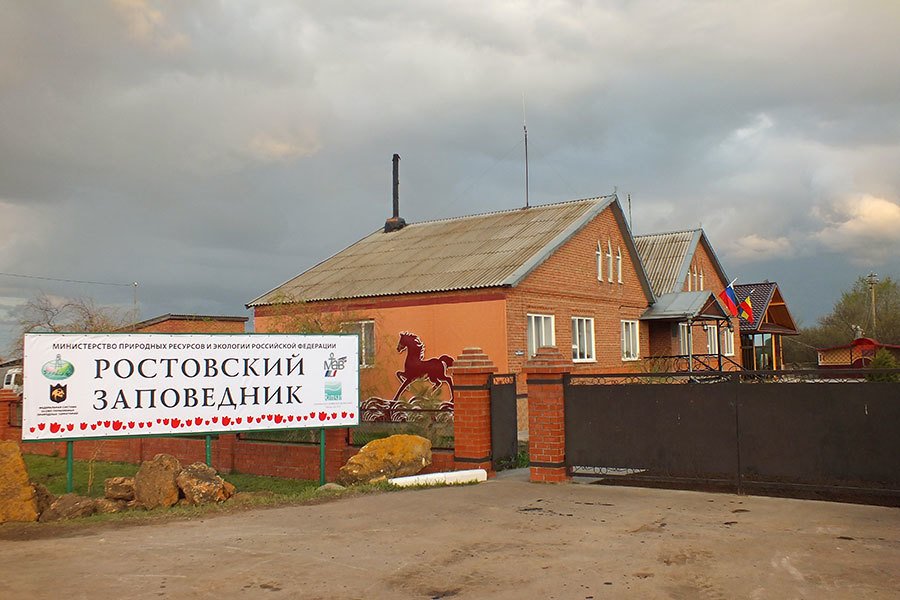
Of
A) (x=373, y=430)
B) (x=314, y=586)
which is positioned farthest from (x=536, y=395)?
(x=373, y=430)

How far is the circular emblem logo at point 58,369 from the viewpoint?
10156 mm

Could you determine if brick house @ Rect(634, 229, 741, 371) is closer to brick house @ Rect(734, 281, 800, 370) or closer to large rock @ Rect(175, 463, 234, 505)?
brick house @ Rect(734, 281, 800, 370)

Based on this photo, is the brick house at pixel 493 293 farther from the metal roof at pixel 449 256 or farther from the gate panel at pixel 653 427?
the gate panel at pixel 653 427

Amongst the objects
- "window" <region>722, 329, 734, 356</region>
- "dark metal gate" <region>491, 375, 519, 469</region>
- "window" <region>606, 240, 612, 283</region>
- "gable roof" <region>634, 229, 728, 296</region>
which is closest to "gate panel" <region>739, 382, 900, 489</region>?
"dark metal gate" <region>491, 375, 519, 469</region>

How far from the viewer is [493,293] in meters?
19.7

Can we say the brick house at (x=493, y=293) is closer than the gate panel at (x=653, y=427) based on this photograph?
No

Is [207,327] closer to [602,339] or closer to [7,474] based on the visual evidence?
[602,339]

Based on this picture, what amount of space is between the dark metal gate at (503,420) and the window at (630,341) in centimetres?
1490

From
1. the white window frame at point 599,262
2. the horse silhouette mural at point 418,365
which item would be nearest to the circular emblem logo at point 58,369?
the horse silhouette mural at point 418,365

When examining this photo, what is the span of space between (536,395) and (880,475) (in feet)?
13.9

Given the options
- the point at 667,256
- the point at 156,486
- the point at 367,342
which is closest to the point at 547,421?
the point at 156,486

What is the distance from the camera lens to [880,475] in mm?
8398

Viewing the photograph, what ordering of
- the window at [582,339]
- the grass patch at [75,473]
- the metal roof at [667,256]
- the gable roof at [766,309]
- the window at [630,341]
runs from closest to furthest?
the grass patch at [75,473] → the window at [582,339] → the window at [630,341] → the metal roof at [667,256] → the gable roof at [766,309]

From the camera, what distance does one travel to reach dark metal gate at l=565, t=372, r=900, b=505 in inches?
334
